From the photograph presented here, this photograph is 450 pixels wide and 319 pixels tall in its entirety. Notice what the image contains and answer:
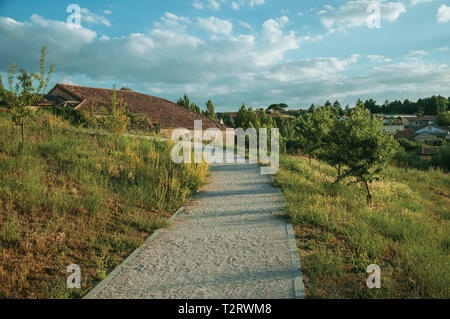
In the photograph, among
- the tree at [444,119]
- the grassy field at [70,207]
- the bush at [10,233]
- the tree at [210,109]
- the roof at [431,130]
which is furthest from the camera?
the tree at [444,119]

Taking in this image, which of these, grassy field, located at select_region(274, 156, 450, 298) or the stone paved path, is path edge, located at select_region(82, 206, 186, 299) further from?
grassy field, located at select_region(274, 156, 450, 298)

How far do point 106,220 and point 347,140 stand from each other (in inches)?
278

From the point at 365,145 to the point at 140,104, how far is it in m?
25.4

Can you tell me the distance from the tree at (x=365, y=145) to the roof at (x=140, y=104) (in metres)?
19.8

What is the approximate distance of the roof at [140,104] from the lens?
2492 cm

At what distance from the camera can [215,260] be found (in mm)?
4324

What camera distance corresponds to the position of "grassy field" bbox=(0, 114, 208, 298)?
405 cm

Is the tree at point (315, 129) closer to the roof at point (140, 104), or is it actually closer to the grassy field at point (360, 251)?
the grassy field at point (360, 251)

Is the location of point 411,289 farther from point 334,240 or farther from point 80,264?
point 80,264

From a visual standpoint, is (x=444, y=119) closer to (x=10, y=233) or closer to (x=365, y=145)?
(x=365, y=145)

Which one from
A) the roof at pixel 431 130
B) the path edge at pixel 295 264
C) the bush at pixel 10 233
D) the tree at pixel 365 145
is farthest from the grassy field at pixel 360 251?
the roof at pixel 431 130

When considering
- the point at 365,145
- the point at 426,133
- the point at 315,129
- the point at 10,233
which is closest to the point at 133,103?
the point at 315,129
